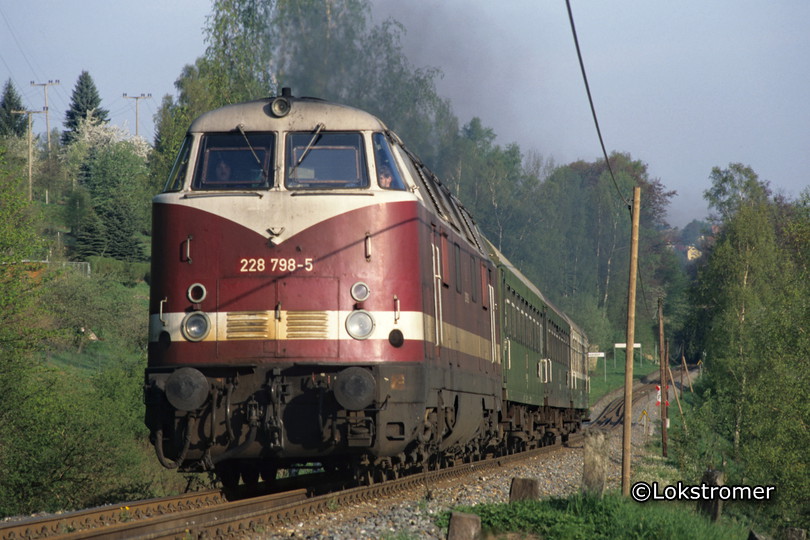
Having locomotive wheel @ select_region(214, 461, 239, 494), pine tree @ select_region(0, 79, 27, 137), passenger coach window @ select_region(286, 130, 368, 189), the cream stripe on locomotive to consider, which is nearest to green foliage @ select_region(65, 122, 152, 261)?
pine tree @ select_region(0, 79, 27, 137)

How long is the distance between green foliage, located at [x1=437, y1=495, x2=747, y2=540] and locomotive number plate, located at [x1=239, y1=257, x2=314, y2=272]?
3.03m

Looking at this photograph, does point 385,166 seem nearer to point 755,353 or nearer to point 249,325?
point 249,325

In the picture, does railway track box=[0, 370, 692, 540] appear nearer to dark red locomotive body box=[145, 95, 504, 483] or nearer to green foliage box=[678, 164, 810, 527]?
dark red locomotive body box=[145, 95, 504, 483]

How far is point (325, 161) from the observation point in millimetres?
10742

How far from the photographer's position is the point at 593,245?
7788 cm

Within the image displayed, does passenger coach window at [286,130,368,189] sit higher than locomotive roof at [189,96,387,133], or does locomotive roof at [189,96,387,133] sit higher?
locomotive roof at [189,96,387,133]

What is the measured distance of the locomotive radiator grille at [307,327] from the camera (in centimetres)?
1005

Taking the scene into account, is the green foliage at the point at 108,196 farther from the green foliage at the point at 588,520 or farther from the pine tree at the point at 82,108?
the green foliage at the point at 588,520

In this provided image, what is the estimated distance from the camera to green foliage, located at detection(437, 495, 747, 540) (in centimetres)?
947

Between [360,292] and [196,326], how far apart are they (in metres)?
1.78

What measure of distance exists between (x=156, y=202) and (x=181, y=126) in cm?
2563

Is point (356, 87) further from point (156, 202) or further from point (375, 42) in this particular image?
point (156, 202)

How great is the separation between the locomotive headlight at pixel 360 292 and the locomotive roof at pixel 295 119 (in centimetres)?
185

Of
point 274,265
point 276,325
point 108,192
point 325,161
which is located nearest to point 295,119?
point 325,161
